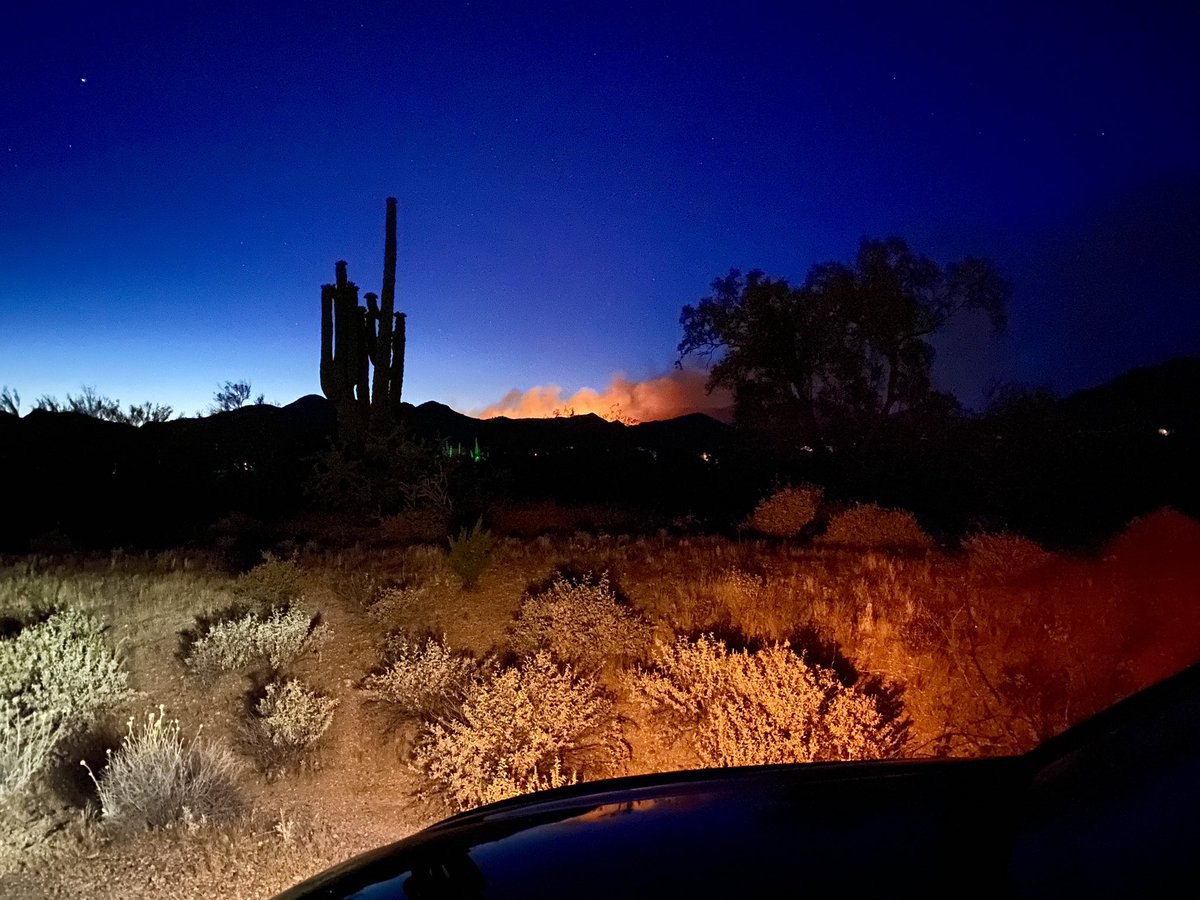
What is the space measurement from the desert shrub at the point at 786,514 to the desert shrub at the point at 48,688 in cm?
965

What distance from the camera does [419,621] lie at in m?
10.1

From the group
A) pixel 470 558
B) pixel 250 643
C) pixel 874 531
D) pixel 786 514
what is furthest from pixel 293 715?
pixel 786 514

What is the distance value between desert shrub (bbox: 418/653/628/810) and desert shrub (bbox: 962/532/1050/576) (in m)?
4.76

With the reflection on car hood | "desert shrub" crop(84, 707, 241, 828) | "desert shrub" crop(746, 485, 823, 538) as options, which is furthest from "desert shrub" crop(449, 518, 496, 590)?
the reflection on car hood

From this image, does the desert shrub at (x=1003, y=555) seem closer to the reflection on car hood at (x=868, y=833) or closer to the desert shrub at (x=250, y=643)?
the desert shrub at (x=250, y=643)

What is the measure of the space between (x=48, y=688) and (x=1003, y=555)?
9572 millimetres

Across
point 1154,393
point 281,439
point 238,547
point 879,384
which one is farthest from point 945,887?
point 1154,393

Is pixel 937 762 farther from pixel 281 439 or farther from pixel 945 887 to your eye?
pixel 281 439

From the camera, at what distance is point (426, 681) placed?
28.5ft

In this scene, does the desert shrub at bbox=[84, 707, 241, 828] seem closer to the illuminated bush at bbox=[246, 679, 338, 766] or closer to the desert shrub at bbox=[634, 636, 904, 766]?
the illuminated bush at bbox=[246, 679, 338, 766]

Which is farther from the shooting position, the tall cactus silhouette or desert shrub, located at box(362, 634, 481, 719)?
the tall cactus silhouette

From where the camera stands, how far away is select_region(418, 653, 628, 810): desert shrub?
7070 mm

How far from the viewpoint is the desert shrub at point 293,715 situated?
7.94 metres

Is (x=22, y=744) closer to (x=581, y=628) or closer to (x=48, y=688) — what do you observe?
(x=48, y=688)
